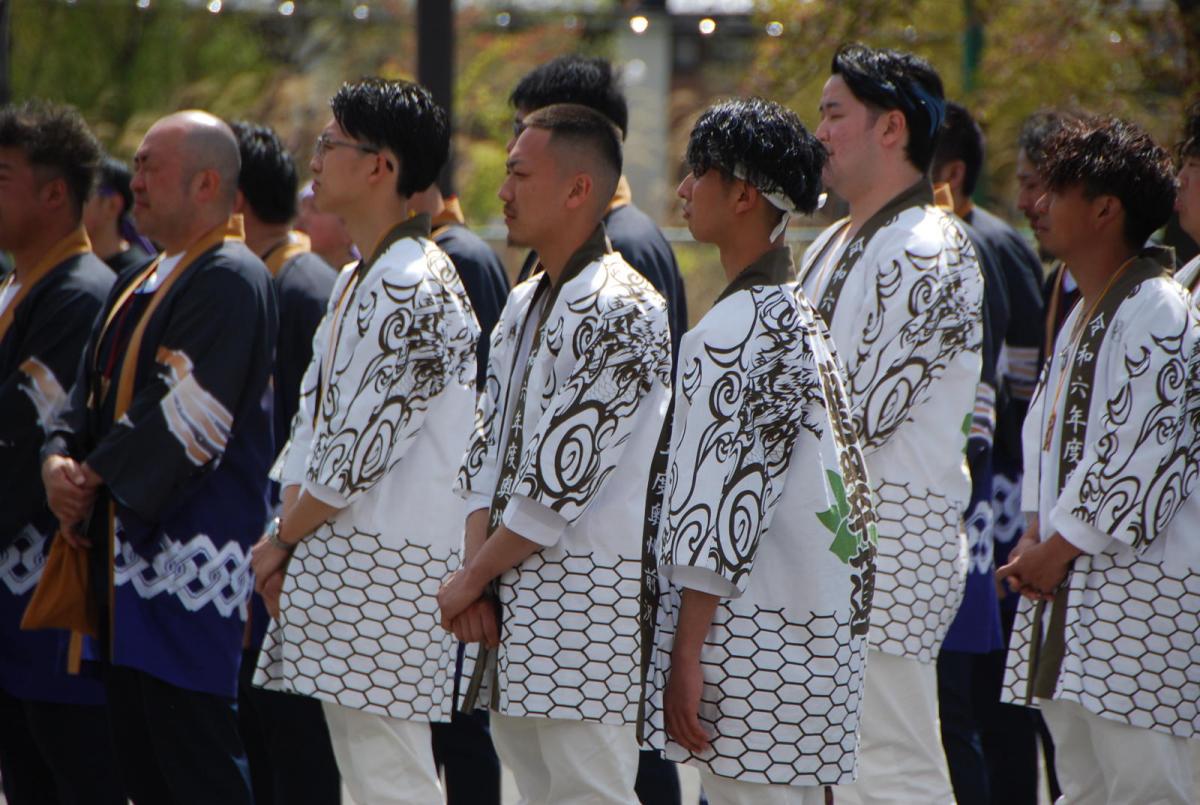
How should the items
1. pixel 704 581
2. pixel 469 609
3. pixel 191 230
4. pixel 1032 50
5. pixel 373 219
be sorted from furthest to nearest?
pixel 1032 50 → pixel 191 230 → pixel 373 219 → pixel 469 609 → pixel 704 581

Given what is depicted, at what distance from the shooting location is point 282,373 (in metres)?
5.35

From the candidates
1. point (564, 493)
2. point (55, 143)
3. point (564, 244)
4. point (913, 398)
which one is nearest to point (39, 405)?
point (55, 143)

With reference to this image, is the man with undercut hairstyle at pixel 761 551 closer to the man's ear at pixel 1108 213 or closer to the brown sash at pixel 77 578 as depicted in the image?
the man's ear at pixel 1108 213

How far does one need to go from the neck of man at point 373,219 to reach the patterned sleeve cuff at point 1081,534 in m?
1.87

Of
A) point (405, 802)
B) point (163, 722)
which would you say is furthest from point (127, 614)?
point (405, 802)

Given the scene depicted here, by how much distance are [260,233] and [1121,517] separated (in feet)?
10.7

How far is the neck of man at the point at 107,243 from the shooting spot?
6797 millimetres

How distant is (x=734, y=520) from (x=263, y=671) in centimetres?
165

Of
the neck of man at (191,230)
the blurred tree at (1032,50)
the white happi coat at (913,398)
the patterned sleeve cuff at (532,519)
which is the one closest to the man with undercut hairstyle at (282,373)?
the neck of man at (191,230)

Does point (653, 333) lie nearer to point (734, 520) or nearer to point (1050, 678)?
point (734, 520)

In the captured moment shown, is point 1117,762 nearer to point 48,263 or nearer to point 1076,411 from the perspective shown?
point 1076,411

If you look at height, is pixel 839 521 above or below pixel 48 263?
below

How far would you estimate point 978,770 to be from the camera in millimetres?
4703

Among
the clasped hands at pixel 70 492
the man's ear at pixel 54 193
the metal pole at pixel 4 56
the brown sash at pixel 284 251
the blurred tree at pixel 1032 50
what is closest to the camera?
the clasped hands at pixel 70 492
